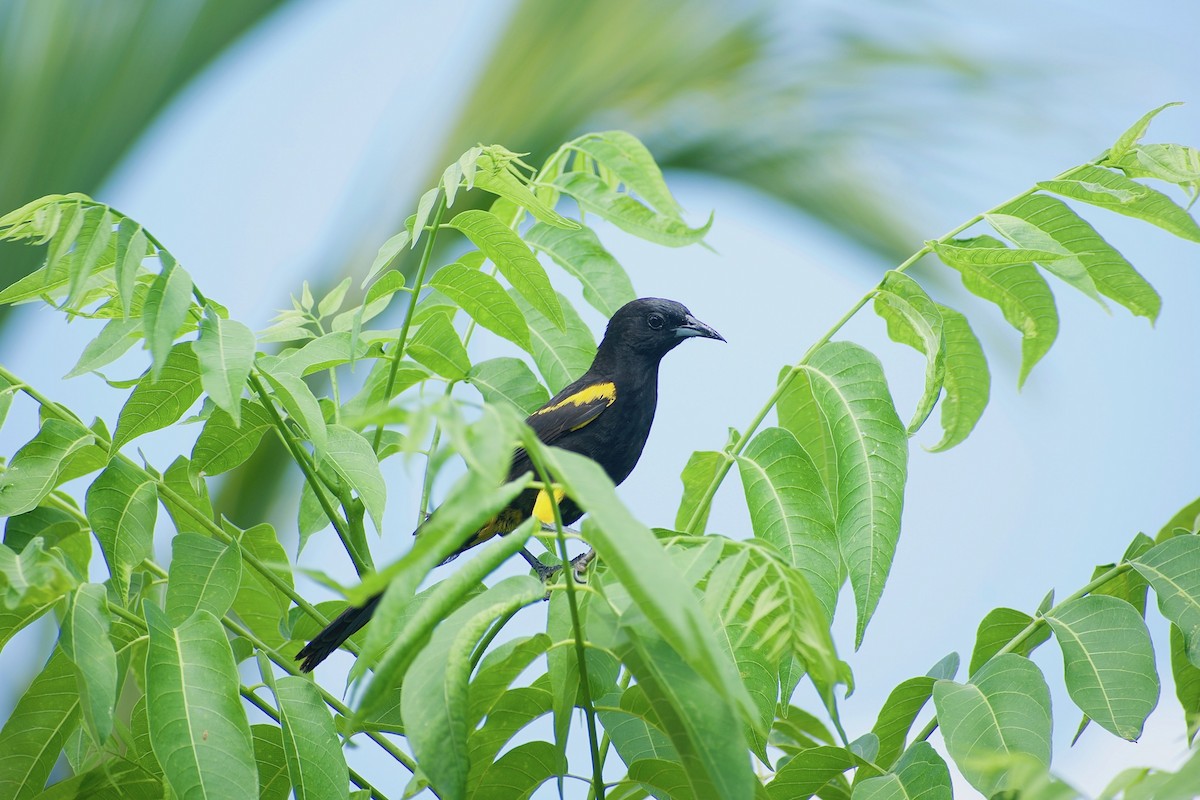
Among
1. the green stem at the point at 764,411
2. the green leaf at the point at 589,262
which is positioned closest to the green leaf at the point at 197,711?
the green stem at the point at 764,411

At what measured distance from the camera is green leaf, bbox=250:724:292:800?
1323 millimetres

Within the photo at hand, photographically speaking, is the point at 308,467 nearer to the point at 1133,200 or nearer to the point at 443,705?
the point at 443,705

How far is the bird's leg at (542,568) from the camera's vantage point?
79.0 inches

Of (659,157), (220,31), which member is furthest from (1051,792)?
(220,31)

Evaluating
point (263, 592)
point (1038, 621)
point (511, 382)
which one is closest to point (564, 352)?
point (511, 382)

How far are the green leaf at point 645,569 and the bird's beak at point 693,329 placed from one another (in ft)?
5.36

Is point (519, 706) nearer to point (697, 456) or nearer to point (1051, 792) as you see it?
point (697, 456)

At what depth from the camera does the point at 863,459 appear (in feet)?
4.49

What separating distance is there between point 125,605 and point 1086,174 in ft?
4.72

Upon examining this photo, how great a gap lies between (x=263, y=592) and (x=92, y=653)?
56 centimetres

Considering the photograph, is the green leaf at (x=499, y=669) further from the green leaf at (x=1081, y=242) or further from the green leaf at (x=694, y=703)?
the green leaf at (x=1081, y=242)

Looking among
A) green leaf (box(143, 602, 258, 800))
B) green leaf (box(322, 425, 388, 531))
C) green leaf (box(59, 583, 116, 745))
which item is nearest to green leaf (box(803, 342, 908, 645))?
green leaf (box(322, 425, 388, 531))

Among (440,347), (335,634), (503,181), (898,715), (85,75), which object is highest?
(85,75)

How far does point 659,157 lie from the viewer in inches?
156
